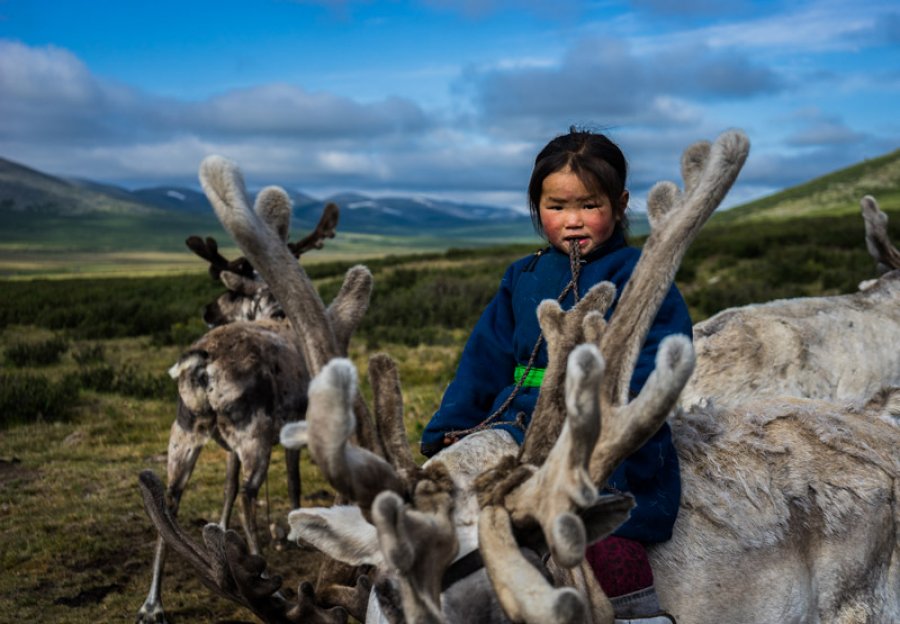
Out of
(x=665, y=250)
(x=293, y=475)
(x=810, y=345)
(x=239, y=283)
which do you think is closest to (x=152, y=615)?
(x=293, y=475)

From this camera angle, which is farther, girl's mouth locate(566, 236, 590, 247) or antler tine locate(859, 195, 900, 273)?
antler tine locate(859, 195, 900, 273)

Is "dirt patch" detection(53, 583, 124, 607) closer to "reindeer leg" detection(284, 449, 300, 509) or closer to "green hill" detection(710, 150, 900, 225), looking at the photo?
"reindeer leg" detection(284, 449, 300, 509)

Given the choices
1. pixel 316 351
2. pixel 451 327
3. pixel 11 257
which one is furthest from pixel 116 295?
pixel 11 257

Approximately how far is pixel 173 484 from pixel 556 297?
156 inches

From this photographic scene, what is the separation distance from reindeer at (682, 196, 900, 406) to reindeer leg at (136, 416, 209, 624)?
3.64 metres

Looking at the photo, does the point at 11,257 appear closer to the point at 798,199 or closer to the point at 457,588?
the point at 798,199

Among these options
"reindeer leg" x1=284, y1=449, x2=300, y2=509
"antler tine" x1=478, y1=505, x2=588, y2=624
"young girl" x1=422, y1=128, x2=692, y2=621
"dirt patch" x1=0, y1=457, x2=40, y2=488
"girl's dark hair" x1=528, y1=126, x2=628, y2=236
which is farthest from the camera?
"dirt patch" x1=0, y1=457, x2=40, y2=488

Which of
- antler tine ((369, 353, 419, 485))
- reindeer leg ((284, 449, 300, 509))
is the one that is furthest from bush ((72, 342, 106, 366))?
antler tine ((369, 353, 419, 485))

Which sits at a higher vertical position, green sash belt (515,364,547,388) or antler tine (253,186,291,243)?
antler tine (253,186,291,243)

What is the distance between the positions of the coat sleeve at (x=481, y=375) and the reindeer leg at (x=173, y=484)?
A: 3.17m

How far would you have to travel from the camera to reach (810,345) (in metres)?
5.41

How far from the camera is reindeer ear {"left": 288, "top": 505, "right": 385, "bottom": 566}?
6.87 feet

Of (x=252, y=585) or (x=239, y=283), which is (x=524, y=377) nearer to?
(x=252, y=585)

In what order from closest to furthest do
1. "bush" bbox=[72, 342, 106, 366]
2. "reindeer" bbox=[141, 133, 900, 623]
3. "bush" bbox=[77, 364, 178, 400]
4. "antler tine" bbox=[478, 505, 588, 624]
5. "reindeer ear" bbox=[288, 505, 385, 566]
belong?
"antler tine" bbox=[478, 505, 588, 624], "reindeer" bbox=[141, 133, 900, 623], "reindeer ear" bbox=[288, 505, 385, 566], "bush" bbox=[77, 364, 178, 400], "bush" bbox=[72, 342, 106, 366]
